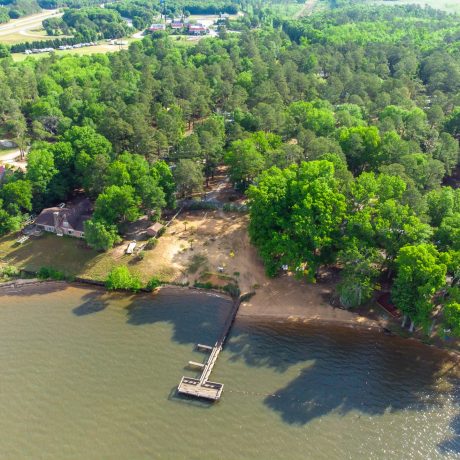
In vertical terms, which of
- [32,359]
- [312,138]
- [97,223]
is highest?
[312,138]

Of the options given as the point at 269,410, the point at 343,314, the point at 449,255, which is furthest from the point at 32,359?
the point at 449,255

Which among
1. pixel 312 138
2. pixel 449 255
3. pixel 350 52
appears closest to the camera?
pixel 449 255

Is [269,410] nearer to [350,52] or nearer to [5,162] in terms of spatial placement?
[5,162]

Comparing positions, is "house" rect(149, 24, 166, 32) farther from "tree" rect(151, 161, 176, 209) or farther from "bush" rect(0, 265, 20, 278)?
"bush" rect(0, 265, 20, 278)

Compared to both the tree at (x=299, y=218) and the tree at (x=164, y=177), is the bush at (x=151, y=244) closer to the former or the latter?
the tree at (x=164, y=177)

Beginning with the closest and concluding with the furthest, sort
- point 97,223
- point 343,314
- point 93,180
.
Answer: point 343,314, point 97,223, point 93,180

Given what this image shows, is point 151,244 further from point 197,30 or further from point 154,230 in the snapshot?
point 197,30

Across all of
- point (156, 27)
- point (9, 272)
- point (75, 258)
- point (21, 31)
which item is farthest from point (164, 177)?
point (21, 31)

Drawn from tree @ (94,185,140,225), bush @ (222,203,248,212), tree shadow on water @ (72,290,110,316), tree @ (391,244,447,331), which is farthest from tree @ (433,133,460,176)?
tree shadow on water @ (72,290,110,316)
